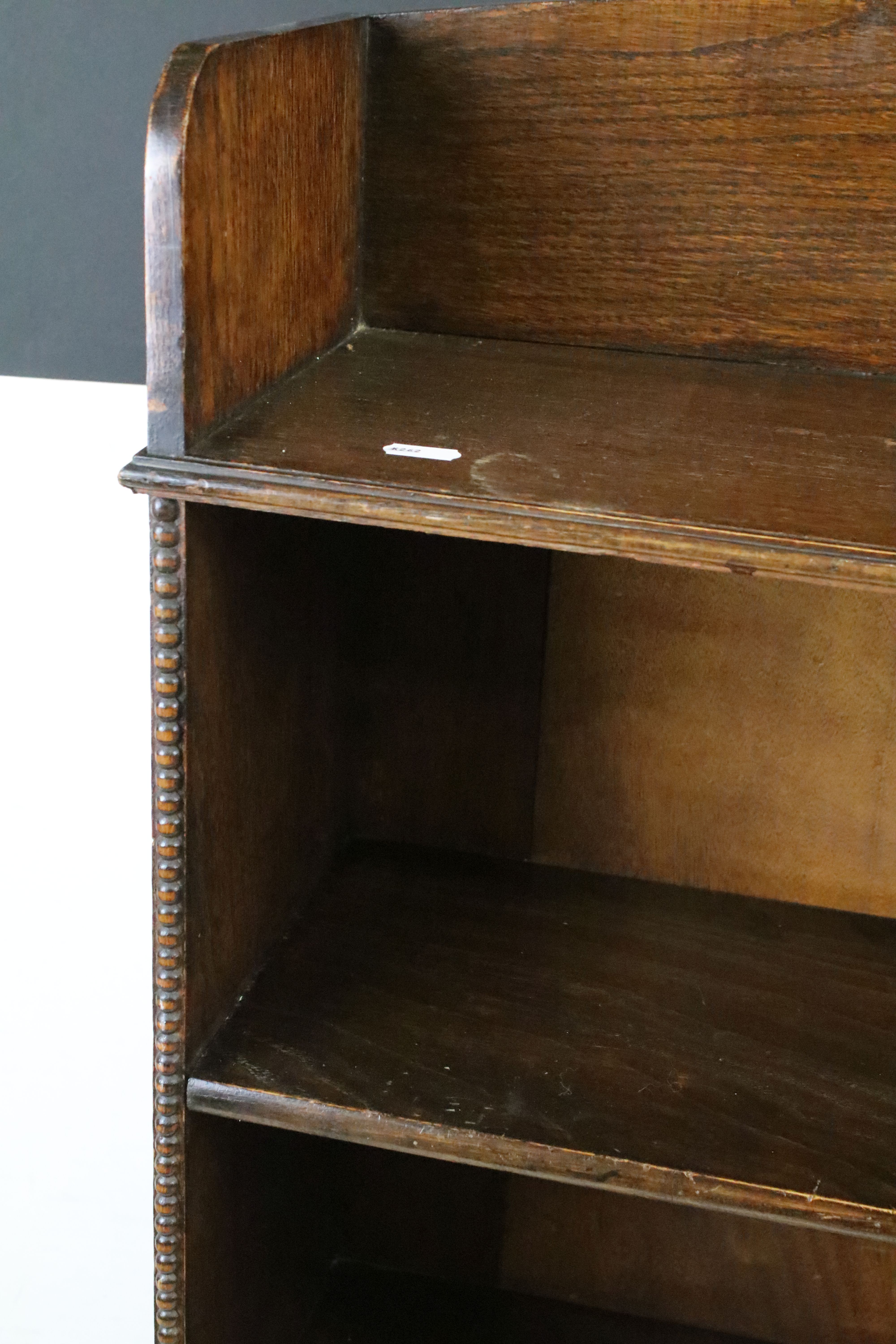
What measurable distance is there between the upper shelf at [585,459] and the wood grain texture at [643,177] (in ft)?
0.18

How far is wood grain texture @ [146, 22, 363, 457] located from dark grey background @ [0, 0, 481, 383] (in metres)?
0.26

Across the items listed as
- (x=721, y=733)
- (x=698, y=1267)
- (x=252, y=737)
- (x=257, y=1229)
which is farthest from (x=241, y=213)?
(x=698, y=1267)

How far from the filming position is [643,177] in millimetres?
1101

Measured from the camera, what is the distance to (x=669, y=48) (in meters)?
1.06

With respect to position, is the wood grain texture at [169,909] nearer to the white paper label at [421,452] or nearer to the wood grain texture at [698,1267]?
the white paper label at [421,452]

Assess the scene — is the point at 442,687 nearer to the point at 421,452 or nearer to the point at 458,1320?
the point at 421,452

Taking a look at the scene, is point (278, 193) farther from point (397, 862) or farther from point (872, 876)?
point (872, 876)

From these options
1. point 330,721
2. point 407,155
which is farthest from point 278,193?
point 330,721

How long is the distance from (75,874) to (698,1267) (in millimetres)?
735

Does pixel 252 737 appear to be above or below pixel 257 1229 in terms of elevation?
above

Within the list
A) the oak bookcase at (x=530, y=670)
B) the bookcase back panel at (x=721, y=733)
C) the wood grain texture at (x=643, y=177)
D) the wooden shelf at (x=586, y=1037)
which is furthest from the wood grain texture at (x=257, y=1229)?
the wood grain texture at (x=643, y=177)

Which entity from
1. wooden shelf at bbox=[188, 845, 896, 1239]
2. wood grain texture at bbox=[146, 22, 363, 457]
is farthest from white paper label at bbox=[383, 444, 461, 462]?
wooden shelf at bbox=[188, 845, 896, 1239]

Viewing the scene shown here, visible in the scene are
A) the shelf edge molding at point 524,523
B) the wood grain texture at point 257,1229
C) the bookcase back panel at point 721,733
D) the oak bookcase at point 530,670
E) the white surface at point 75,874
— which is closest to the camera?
the shelf edge molding at point 524,523

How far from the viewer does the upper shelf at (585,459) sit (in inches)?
31.1
